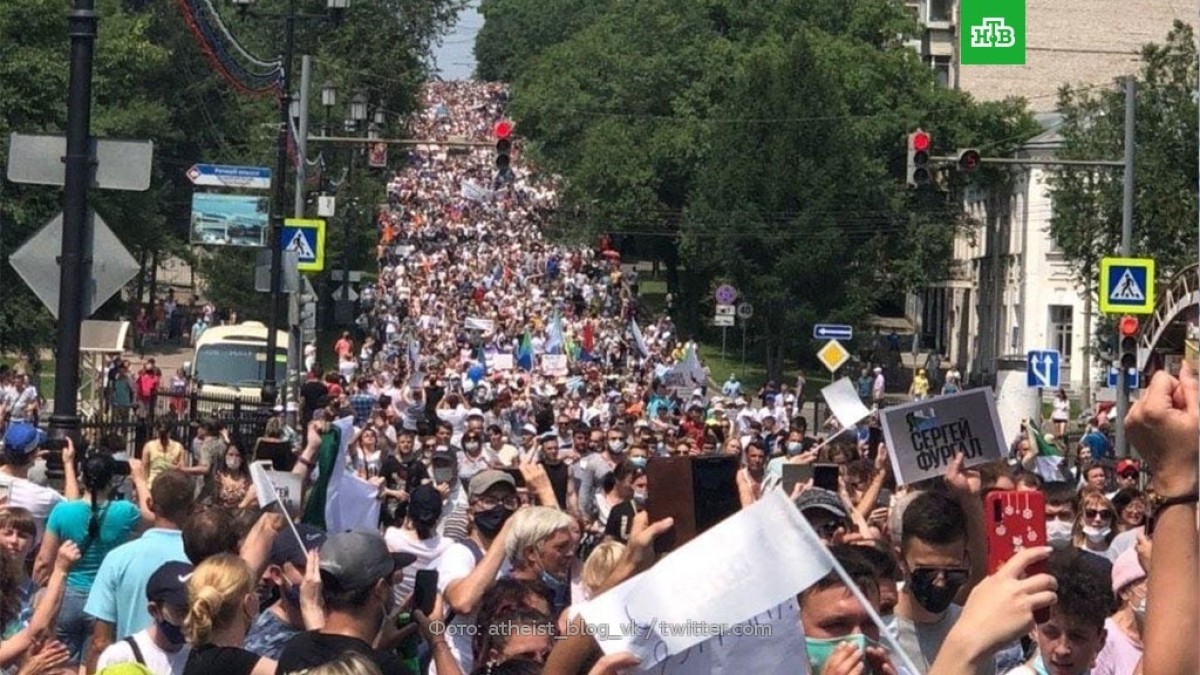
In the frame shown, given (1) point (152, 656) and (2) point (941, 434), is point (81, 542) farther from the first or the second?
(2) point (941, 434)

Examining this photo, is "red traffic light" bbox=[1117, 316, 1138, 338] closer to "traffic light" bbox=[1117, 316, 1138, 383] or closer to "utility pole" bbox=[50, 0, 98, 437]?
"traffic light" bbox=[1117, 316, 1138, 383]

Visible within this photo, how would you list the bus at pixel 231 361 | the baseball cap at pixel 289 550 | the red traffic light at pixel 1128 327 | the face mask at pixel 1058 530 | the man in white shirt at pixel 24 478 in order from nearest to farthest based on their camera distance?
the baseball cap at pixel 289 550 → the man in white shirt at pixel 24 478 → the face mask at pixel 1058 530 → the red traffic light at pixel 1128 327 → the bus at pixel 231 361

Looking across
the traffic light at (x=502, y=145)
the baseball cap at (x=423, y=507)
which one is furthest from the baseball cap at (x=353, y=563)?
the traffic light at (x=502, y=145)

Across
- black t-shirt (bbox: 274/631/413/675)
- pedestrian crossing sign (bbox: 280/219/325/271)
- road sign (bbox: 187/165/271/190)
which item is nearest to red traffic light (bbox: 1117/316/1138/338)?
road sign (bbox: 187/165/271/190)

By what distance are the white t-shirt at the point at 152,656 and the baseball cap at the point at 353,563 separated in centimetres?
78

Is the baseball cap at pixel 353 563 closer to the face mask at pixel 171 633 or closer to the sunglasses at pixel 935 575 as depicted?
the face mask at pixel 171 633

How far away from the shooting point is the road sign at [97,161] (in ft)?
46.5

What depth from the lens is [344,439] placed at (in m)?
12.5

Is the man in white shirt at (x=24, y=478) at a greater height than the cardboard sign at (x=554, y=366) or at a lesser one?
lesser

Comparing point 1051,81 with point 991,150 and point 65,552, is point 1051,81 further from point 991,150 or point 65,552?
point 65,552

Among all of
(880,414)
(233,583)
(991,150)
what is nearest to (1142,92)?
(991,150)

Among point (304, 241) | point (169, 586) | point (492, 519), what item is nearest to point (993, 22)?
point (304, 241)

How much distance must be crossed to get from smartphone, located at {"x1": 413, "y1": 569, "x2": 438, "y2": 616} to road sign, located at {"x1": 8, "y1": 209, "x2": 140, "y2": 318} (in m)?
7.19

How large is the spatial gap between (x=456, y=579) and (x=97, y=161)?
6803 mm
